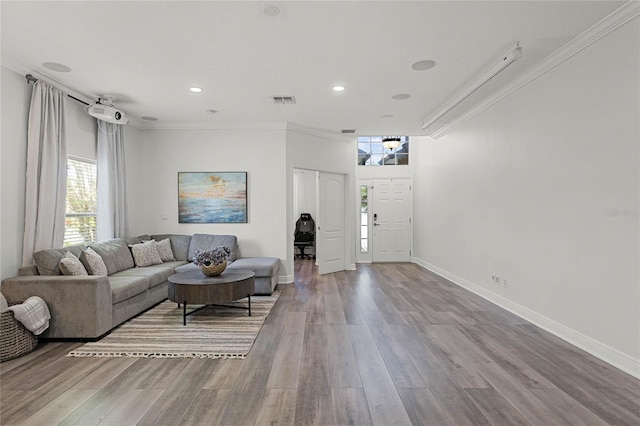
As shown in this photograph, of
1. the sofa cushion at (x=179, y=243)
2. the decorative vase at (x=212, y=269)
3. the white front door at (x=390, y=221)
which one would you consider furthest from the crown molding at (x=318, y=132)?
the decorative vase at (x=212, y=269)

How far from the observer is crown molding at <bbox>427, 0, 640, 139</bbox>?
253cm

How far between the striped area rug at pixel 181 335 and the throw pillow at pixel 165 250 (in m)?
1.14

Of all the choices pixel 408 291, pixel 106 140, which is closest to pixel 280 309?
pixel 408 291

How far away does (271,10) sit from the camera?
2.52 m

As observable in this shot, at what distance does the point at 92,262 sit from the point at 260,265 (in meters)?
2.14

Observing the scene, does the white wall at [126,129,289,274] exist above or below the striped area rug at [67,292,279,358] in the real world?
above

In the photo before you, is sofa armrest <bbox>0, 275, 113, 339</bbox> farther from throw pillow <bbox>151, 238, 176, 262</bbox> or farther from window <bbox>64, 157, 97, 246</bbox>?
throw pillow <bbox>151, 238, 176, 262</bbox>

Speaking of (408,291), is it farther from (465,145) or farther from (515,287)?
(465,145)

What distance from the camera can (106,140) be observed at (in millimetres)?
4934

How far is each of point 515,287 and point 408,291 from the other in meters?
1.58

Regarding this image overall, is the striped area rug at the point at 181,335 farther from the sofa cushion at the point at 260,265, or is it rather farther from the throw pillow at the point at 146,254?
the throw pillow at the point at 146,254

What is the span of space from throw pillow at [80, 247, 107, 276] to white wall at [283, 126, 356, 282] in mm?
2791

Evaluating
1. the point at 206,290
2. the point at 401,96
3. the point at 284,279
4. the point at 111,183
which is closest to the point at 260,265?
the point at 284,279

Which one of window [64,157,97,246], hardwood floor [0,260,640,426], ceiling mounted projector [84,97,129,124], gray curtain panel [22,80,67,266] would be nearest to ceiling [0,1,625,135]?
ceiling mounted projector [84,97,129,124]
